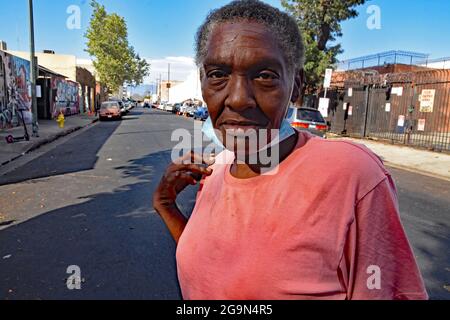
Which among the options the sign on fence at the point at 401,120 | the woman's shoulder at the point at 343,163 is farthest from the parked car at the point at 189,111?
the woman's shoulder at the point at 343,163

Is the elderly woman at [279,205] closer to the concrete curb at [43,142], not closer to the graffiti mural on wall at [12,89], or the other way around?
the concrete curb at [43,142]

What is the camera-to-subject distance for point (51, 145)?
13.7m

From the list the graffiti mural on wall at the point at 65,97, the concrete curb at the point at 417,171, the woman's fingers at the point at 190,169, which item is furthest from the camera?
the graffiti mural on wall at the point at 65,97

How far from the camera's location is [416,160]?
12.0 metres

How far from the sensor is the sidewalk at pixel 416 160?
10.3 m

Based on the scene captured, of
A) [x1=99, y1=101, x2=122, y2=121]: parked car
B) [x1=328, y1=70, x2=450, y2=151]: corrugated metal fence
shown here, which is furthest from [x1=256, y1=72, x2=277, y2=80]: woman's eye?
[x1=99, y1=101, x2=122, y2=121]: parked car

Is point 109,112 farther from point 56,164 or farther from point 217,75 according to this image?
point 217,75

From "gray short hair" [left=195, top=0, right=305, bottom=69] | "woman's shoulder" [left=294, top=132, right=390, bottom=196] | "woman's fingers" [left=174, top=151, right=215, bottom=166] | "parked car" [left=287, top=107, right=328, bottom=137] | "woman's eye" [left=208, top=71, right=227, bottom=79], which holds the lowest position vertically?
"parked car" [left=287, top=107, right=328, bottom=137]

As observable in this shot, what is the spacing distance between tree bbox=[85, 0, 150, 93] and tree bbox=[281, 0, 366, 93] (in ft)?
128

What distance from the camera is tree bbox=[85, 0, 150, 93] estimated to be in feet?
176

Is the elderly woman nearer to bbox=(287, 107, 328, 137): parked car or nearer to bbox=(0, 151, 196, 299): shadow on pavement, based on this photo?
bbox=(0, 151, 196, 299): shadow on pavement

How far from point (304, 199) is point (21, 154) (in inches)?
464

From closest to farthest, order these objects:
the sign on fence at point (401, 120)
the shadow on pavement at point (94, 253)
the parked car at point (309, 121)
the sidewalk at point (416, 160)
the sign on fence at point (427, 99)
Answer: the shadow on pavement at point (94, 253) → the sidewalk at point (416, 160) → the parked car at point (309, 121) → the sign on fence at point (427, 99) → the sign on fence at point (401, 120)

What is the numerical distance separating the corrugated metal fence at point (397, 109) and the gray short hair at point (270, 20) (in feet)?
46.2
